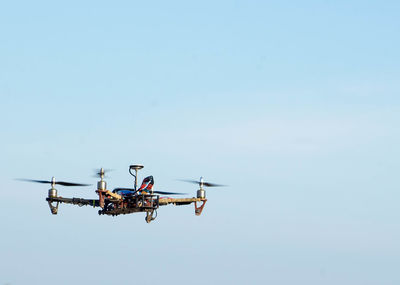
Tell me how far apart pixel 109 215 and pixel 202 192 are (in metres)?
9.70

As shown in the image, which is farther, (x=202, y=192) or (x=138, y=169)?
(x=202, y=192)

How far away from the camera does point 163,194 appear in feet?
299

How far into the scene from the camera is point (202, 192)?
299 ft

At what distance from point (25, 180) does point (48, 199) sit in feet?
12.4

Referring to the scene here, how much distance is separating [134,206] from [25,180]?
10541mm

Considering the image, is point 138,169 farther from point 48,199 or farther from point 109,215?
point 48,199

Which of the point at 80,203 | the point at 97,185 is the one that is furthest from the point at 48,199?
the point at 97,185

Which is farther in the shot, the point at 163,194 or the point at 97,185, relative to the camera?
the point at 163,194

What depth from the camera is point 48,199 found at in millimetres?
90875

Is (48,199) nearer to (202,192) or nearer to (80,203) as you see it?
(80,203)

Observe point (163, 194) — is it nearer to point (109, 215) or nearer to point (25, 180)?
point (109, 215)

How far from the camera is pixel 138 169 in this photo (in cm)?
8519

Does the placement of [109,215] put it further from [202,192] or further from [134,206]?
[202,192]

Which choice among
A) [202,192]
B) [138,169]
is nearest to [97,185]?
[138,169]
